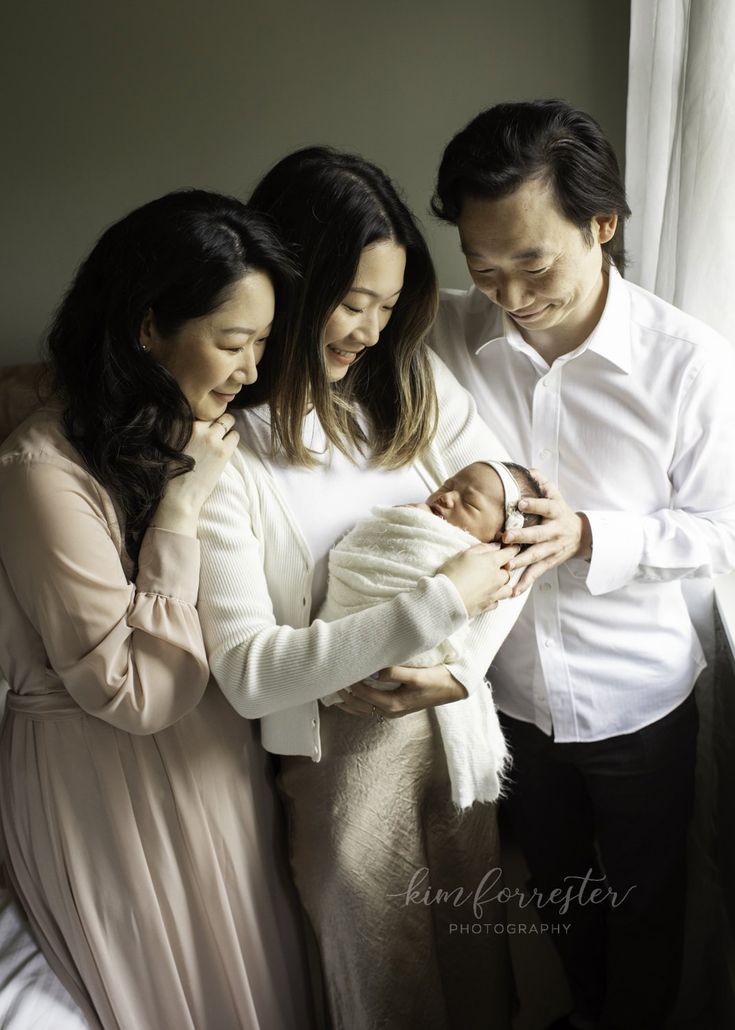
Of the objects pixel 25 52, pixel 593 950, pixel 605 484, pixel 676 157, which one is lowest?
pixel 593 950

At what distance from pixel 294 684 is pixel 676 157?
1.20 m

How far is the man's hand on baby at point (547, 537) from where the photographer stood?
1.48m

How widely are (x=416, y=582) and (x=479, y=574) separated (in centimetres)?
9

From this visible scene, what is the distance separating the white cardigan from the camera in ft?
4.27

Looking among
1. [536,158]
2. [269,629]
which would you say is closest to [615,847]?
[269,629]

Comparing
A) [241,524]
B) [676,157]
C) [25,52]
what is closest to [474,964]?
[241,524]

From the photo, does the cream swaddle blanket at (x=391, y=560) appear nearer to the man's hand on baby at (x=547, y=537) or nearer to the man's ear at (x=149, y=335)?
the man's hand on baby at (x=547, y=537)

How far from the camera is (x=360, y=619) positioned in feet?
4.32

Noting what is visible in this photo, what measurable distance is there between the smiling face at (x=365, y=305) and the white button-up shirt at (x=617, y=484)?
0.28 meters

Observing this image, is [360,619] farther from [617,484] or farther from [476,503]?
[617,484]

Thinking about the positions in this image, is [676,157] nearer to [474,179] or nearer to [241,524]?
[474,179]

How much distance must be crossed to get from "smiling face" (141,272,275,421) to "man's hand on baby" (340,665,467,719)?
1.64 feet

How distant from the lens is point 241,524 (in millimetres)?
1426

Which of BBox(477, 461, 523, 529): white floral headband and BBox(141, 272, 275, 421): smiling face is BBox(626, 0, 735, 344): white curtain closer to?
BBox(477, 461, 523, 529): white floral headband
